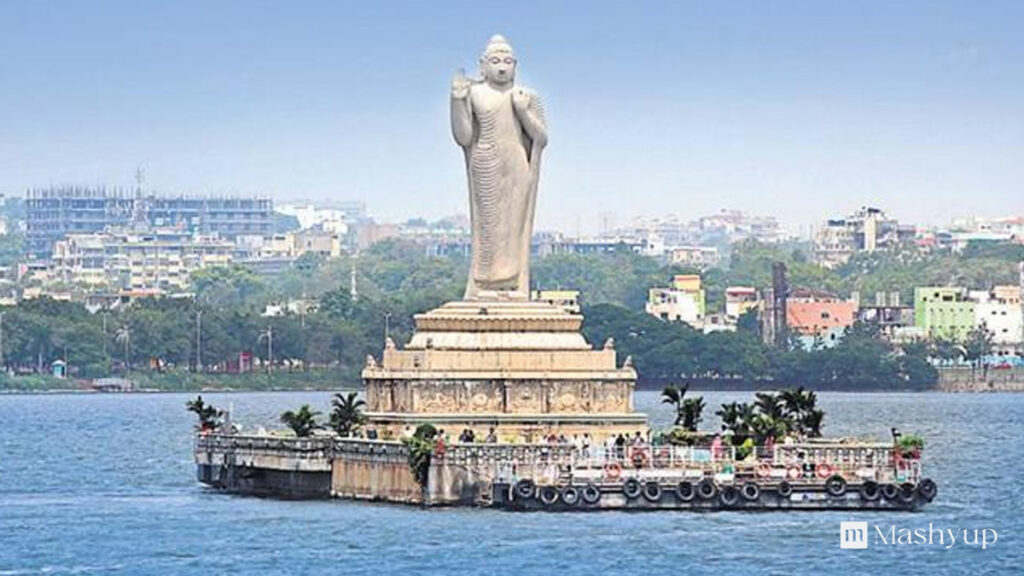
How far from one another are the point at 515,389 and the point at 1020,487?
16655 millimetres

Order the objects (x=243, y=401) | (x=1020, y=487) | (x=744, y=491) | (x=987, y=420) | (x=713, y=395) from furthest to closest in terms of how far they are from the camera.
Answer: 1. (x=713, y=395)
2. (x=243, y=401)
3. (x=987, y=420)
4. (x=1020, y=487)
5. (x=744, y=491)

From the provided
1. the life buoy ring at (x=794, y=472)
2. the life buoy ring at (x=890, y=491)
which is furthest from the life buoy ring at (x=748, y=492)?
the life buoy ring at (x=890, y=491)

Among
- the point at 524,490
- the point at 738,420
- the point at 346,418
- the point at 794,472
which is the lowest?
the point at 524,490

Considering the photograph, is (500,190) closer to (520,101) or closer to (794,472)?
(520,101)

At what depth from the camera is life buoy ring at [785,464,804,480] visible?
3046 inches

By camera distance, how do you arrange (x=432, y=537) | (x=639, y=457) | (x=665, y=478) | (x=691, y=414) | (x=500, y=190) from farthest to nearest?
1. (x=500, y=190)
2. (x=691, y=414)
3. (x=639, y=457)
4. (x=665, y=478)
5. (x=432, y=537)

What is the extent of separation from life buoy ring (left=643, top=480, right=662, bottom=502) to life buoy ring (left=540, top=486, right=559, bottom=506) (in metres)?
1.86

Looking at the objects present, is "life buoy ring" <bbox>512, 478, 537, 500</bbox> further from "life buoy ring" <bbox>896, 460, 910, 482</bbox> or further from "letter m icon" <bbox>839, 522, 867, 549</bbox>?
"life buoy ring" <bbox>896, 460, 910, 482</bbox>

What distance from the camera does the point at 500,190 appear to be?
87625 mm

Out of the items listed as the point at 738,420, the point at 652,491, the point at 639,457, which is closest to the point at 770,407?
the point at 738,420

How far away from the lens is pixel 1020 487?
3693 inches

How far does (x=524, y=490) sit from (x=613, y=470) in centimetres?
200

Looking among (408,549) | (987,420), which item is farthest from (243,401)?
(408,549)

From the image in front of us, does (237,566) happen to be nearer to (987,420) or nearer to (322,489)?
(322,489)
